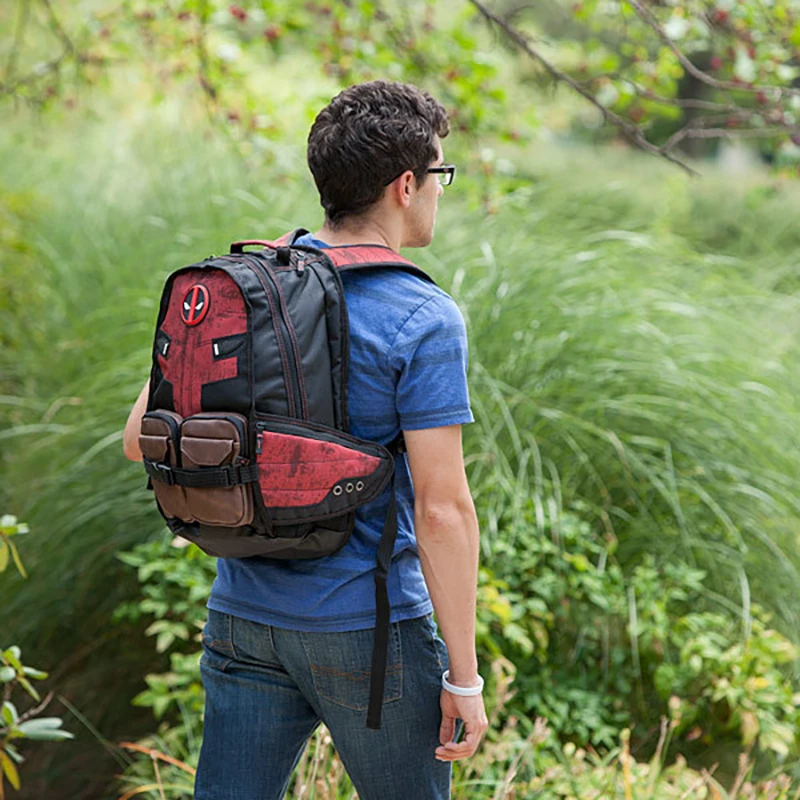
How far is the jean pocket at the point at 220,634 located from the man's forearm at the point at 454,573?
372mm

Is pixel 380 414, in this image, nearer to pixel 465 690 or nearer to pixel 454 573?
pixel 454 573

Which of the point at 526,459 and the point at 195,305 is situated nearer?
the point at 195,305

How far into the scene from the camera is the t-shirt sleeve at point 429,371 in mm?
1641

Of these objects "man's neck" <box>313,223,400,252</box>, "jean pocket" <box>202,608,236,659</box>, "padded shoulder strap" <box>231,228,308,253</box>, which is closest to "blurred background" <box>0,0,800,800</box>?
"jean pocket" <box>202,608,236,659</box>

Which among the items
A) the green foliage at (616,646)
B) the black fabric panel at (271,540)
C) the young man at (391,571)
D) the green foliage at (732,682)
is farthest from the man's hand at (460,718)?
the green foliage at (732,682)

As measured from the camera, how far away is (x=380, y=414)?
5.59 ft

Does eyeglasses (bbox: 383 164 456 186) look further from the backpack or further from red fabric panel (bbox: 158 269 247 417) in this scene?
red fabric panel (bbox: 158 269 247 417)

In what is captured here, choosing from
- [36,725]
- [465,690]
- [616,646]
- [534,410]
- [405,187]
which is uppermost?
[405,187]

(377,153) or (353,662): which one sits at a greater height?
(377,153)

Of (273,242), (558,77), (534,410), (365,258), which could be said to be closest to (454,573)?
(365,258)

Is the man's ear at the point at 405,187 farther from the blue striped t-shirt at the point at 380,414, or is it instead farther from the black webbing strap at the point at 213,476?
the black webbing strap at the point at 213,476

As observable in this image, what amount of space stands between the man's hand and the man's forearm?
30mm

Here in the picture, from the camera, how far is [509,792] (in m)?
2.39

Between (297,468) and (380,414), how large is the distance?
7.1 inches
